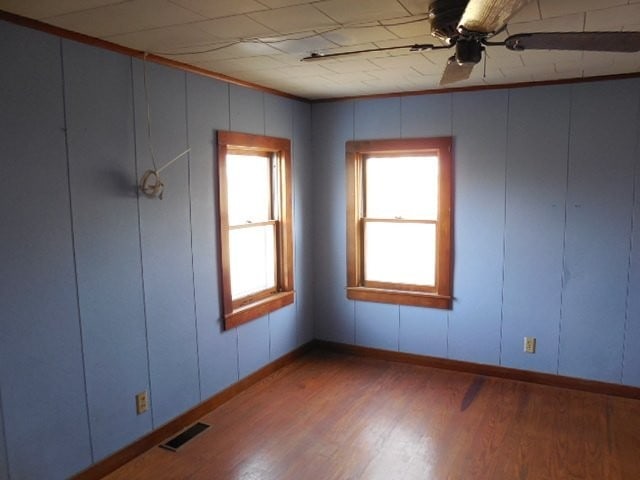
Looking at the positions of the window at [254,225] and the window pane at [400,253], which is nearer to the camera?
the window at [254,225]

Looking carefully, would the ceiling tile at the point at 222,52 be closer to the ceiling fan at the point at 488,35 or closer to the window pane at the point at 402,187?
the ceiling fan at the point at 488,35

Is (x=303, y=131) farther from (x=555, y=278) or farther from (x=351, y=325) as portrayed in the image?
(x=555, y=278)

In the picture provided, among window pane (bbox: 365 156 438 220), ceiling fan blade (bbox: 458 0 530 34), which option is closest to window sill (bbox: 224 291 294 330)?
window pane (bbox: 365 156 438 220)

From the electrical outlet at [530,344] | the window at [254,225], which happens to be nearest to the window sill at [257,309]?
the window at [254,225]

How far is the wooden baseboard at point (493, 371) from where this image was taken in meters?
3.79

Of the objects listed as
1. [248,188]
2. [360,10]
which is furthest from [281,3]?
[248,188]

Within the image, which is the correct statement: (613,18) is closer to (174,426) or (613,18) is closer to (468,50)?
(468,50)

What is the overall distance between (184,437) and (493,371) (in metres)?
2.49

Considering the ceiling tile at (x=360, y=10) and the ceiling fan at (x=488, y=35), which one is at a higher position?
the ceiling tile at (x=360, y=10)

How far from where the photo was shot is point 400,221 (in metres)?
4.44

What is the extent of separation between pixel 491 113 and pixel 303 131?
5.29ft

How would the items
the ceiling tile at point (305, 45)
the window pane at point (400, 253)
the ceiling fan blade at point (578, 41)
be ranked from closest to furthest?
the ceiling fan blade at point (578, 41) → the ceiling tile at point (305, 45) → the window pane at point (400, 253)

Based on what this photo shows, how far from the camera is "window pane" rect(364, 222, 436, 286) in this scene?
4375 mm

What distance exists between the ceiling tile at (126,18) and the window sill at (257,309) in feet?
6.69
